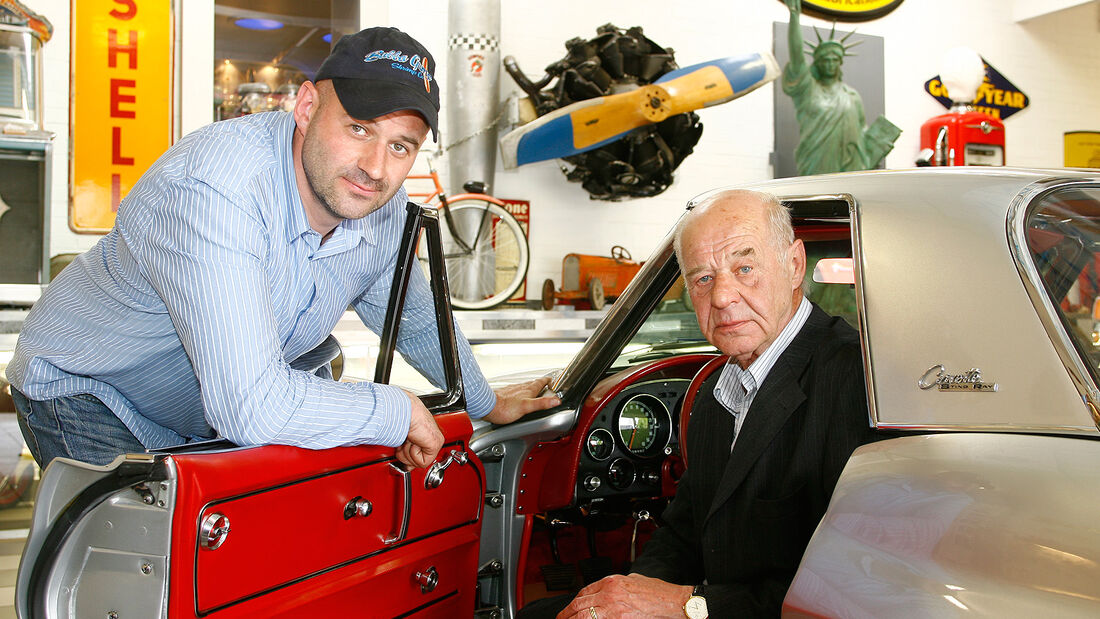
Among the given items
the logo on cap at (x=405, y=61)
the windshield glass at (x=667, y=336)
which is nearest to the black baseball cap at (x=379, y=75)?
the logo on cap at (x=405, y=61)

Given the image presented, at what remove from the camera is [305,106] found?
1.82 metres

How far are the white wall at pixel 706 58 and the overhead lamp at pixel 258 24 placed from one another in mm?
2101

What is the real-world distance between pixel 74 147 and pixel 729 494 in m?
6.80

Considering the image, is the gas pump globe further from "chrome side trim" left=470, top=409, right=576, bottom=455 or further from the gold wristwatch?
the gold wristwatch

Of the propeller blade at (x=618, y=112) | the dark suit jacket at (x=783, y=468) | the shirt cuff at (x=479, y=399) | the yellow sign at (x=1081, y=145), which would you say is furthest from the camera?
the yellow sign at (x=1081, y=145)

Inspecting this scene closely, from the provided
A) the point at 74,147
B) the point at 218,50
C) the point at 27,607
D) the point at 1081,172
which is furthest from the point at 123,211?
the point at 218,50

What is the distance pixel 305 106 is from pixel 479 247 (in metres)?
6.08

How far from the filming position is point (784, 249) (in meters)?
1.94

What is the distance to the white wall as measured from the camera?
730 centimetres

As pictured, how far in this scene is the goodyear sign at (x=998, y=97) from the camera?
11383 mm

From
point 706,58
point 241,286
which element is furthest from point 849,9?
point 241,286

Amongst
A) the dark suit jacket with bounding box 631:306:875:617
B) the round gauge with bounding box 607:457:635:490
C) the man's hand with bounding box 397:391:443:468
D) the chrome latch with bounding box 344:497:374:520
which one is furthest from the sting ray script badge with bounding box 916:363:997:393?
the round gauge with bounding box 607:457:635:490

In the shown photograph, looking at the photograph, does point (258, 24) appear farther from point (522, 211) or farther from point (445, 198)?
point (445, 198)

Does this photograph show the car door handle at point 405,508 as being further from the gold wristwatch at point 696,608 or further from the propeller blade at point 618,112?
the propeller blade at point 618,112
